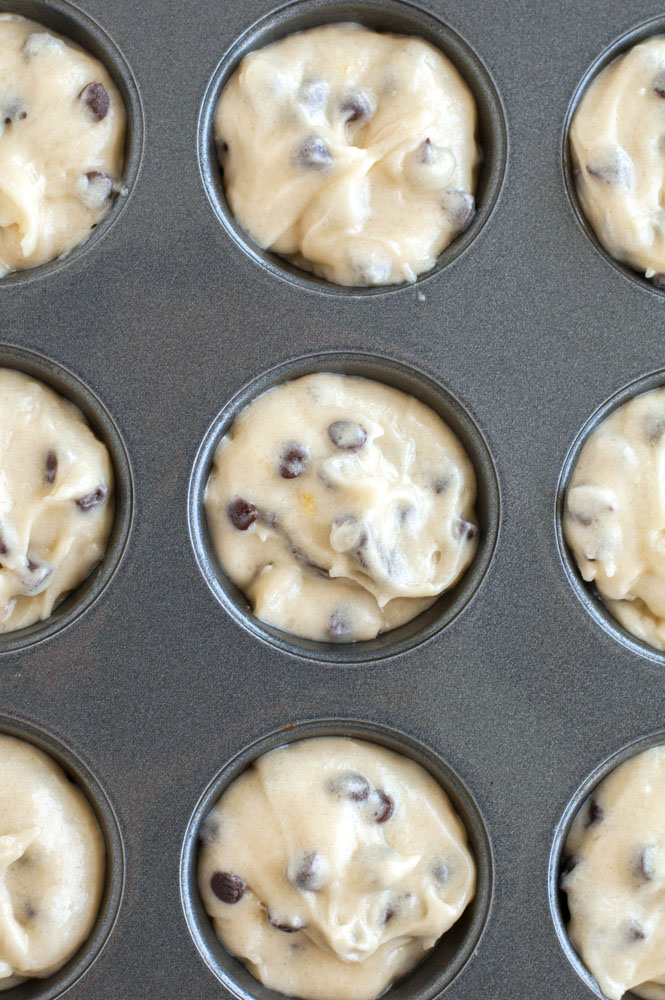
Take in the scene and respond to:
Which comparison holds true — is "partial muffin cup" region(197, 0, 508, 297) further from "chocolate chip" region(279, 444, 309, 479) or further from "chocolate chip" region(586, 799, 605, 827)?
"chocolate chip" region(586, 799, 605, 827)

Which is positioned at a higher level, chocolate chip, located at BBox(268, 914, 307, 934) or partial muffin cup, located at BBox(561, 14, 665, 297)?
partial muffin cup, located at BBox(561, 14, 665, 297)

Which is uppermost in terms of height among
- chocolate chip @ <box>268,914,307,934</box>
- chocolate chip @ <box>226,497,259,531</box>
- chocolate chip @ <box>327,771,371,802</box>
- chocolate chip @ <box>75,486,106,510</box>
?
chocolate chip @ <box>75,486,106,510</box>

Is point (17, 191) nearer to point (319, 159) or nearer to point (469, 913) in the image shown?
point (319, 159)

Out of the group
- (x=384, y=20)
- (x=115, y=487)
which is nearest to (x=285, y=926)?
(x=115, y=487)

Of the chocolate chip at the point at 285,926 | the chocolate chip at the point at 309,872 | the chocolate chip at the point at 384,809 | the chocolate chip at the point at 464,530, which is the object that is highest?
the chocolate chip at the point at 464,530

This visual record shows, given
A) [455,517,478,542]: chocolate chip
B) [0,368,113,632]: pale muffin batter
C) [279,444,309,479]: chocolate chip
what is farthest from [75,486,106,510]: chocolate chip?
[455,517,478,542]: chocolate chip

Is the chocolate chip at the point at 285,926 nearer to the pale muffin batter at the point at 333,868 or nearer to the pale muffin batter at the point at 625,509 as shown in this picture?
the pale muffin batter at the point at 333,868

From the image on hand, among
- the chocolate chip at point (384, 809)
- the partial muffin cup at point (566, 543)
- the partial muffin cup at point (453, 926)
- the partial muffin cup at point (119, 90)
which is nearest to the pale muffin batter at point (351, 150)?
the partial muffin cup at point (119, 90)
